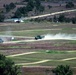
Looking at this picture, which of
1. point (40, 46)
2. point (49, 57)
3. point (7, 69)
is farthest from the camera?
point (40, 46)

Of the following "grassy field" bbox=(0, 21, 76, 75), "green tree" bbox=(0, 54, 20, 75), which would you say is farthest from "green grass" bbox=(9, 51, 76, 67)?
"green tree" bbox=(0, 54, 20, 75)

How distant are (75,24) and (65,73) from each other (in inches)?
2691

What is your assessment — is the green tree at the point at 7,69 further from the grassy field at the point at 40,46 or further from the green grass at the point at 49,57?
the green grass at the point at 49,57

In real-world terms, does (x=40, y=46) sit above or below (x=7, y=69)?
below

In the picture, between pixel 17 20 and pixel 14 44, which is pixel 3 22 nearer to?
pixel 17 20

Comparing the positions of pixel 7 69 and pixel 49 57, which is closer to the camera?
pixel 7 69

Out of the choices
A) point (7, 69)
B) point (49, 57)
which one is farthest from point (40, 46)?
point (7, 69)

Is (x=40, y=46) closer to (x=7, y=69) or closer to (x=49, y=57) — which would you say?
(x=49, y=57)

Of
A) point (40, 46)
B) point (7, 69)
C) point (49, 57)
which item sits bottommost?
point (40, 46)

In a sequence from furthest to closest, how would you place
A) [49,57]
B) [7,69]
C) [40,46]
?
[40,46], [49,57], [7,69]

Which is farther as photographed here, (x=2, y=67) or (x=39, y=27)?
(x=39, y=27)

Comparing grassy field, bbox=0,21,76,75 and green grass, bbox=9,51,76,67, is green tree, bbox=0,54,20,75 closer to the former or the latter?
grassy field, bbox=0,21,76,75

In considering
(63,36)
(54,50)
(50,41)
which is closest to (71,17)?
(63,36)

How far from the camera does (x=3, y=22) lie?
129 meters
